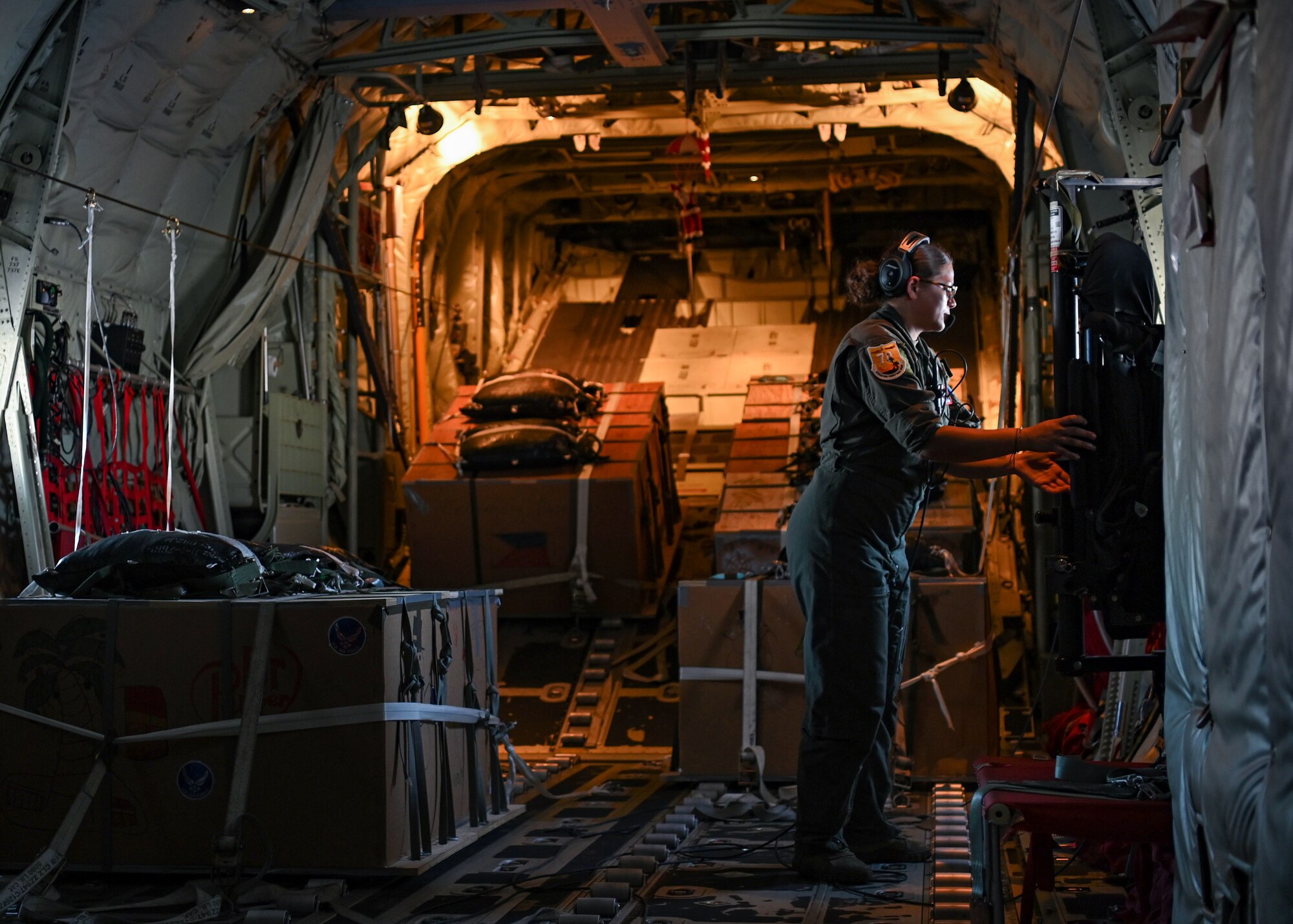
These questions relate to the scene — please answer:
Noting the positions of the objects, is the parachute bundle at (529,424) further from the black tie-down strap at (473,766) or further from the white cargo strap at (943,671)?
the black tie-down strap at (473,766)

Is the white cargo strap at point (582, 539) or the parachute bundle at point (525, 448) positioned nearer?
the white cargo strap at point (582, 539)

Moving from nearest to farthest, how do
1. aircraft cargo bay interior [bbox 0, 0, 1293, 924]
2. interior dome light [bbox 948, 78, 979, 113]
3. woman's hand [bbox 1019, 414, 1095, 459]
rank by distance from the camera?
aircraft cargo bay interior [bbox 0, 0, 1293, 924], woman's hand [bbox 1019, 414, 1095, 459], interior dome light [bbox 948, 78, 979, 113]

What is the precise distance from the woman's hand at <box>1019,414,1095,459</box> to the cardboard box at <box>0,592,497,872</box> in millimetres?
1977

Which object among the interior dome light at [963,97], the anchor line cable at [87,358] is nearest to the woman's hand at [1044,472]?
the anchor line cable at [87,358]

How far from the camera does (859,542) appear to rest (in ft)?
13.4

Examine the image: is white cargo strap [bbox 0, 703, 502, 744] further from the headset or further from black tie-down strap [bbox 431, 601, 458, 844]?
the headset

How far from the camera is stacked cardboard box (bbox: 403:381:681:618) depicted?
820cm

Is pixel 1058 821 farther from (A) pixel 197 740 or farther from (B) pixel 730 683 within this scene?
(B) pixel 730 683

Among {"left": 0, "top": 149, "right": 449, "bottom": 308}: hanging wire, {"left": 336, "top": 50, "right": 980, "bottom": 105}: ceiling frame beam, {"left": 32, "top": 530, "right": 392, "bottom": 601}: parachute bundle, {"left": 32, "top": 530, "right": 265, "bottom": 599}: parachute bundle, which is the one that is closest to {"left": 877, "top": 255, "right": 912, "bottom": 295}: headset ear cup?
{"left": 32, "top": 530, "right": 392, "bottom": 601}: parachute bundle

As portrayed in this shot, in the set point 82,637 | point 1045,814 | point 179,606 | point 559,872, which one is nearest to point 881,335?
point 1045,814

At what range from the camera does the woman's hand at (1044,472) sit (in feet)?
11.1

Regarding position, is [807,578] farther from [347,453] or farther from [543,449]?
[347,453]

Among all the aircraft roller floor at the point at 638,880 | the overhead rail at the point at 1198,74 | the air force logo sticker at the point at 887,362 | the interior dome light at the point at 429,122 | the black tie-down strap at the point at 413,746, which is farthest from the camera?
the interior dome light at the point at 429,122

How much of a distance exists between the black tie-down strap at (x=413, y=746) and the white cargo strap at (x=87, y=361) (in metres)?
2.54
